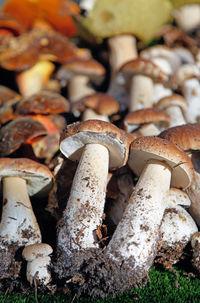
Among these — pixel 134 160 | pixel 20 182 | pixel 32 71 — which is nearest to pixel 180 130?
pixel 134 160

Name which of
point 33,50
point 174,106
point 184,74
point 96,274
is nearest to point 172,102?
point 174,106

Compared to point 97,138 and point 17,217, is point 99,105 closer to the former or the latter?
point 97,138

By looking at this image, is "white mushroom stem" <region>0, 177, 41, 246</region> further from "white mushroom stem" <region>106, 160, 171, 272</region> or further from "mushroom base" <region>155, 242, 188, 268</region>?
"mushroom base" <region>155, 242, 188, 268</region>

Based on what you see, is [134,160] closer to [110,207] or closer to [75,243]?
[110,207]

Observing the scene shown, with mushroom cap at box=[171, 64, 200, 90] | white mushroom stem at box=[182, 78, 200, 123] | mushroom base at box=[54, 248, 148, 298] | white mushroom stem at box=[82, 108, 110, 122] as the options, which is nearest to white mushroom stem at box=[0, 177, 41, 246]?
mushroom base at box=[54, 248, 148, 298]

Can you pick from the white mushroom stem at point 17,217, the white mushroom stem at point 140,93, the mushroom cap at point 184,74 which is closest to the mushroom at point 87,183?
the white mushroom stem at point 17,217

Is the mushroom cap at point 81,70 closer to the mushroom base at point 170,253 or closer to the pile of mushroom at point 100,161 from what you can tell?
the pile of mushroom at point 100,161
